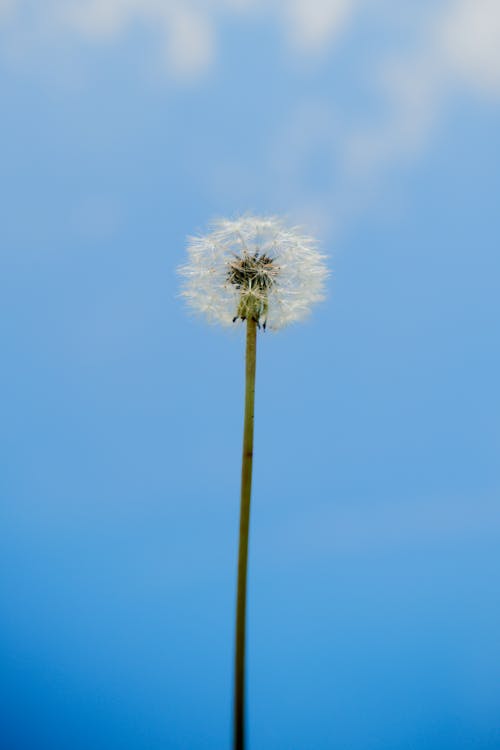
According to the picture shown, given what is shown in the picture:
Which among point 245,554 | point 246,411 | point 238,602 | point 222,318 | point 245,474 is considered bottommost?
point 238,602

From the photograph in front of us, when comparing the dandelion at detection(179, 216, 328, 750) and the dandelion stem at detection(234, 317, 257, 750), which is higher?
the dandelion at detection(179, 216, 328, 750)

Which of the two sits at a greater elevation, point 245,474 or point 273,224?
point 273,224

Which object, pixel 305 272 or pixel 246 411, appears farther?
pixel 305 272

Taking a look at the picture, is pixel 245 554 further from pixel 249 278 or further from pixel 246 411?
pixel 249 278

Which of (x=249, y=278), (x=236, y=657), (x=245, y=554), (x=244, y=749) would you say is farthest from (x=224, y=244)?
(x=244, y=749)

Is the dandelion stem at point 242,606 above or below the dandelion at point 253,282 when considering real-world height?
below

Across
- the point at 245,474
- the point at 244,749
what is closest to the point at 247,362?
the point at 245,474

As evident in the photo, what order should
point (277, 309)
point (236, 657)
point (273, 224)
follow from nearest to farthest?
point (236, 657) < point (277, 309) < point (273, 224)

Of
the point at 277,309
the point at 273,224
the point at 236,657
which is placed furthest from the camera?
the point at 273,224

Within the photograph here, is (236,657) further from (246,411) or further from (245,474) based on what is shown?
(246,411)
